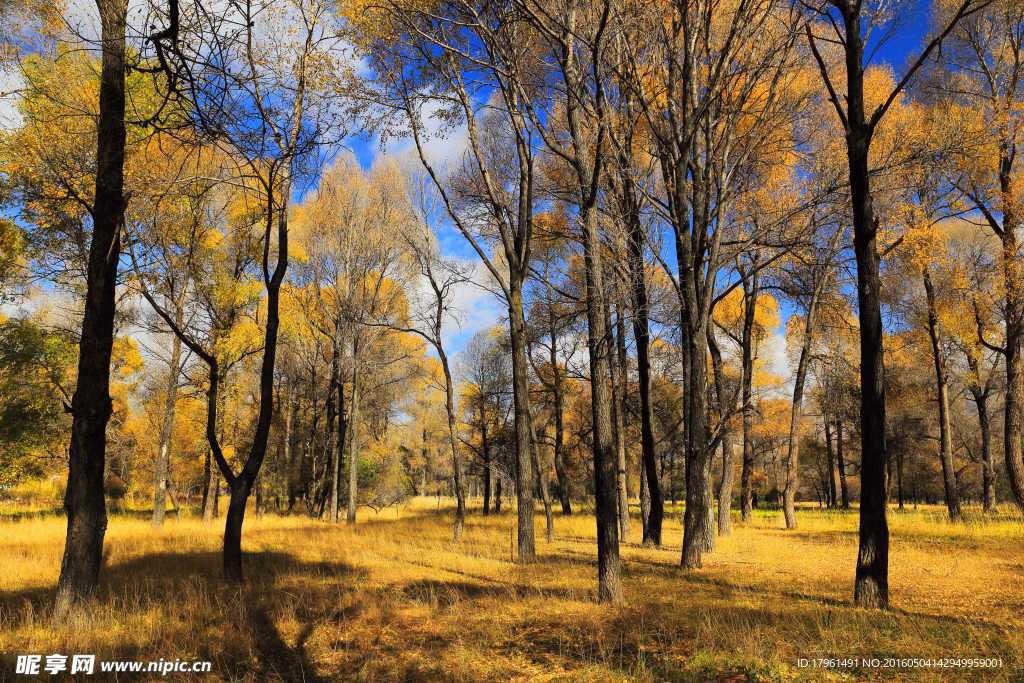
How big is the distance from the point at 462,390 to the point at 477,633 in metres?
25.8

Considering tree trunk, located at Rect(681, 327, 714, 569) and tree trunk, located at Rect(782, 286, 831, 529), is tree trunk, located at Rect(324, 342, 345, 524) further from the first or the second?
tree trunk, located at Rect(782, 286, 831, 529)

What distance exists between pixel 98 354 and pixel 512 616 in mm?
5122

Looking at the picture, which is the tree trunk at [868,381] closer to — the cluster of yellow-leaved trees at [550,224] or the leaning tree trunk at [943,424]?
the cluster of yellow-leaved trees at [550,224]

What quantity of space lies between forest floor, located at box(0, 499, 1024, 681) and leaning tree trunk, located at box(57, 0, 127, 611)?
49cm

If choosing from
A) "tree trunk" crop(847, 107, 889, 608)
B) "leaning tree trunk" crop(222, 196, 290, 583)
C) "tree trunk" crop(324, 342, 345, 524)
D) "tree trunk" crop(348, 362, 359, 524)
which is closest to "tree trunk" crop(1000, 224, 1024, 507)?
"tree trunk" crop(847, 107, 889, 608)

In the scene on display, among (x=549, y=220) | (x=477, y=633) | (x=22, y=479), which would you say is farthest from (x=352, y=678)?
(x=22, y=479)

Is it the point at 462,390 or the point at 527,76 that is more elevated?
the point at 527,76

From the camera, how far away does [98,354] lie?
543cm

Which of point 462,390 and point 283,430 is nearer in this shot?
point 283,430

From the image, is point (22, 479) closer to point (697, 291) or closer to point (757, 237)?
point (697, 291)

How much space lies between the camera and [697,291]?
8875 mm

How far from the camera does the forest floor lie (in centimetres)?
395

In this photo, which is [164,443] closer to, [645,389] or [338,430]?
[338,430]

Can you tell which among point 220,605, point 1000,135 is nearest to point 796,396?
point 1000,135
